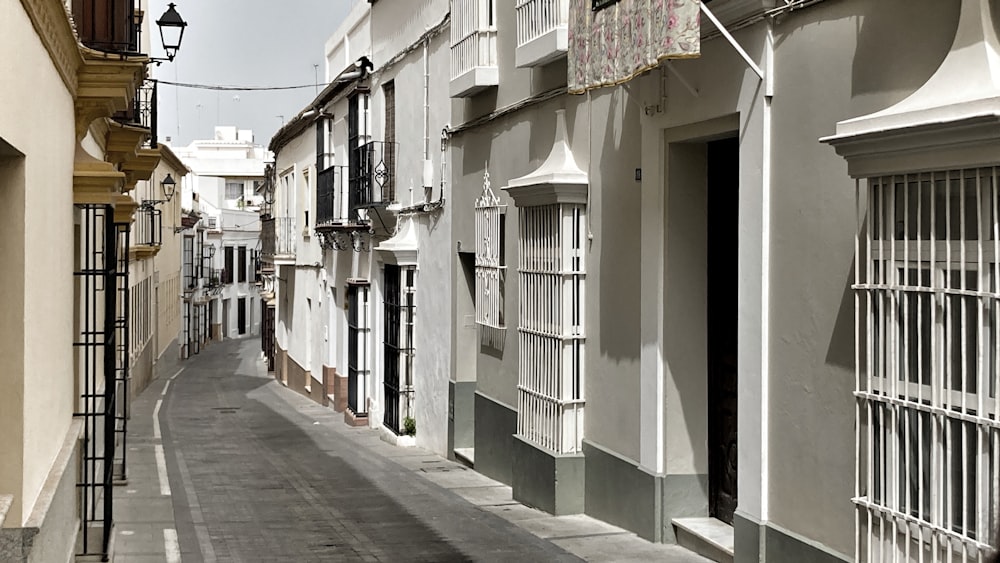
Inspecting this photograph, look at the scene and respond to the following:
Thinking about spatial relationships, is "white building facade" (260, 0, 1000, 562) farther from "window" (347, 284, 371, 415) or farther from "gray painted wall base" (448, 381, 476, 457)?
"window" (347, 284, 371, 415)

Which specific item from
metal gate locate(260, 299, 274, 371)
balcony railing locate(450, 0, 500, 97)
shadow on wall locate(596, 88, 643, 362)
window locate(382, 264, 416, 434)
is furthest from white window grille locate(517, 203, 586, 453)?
metal gate locate(260, 299, 274, 371)

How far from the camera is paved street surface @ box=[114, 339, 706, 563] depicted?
877 cm

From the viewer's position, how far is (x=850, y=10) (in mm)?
6004

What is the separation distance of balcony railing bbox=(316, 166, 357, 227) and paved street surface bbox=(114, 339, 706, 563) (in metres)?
4.29

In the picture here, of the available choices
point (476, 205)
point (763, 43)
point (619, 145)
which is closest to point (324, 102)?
point (476, 205)

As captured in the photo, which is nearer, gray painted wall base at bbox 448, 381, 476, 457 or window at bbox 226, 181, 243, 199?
gray painted wall base at bbox 448, 381, 476, 457

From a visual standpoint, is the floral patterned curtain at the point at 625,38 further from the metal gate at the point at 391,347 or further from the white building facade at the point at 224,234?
the white building facade at the point at 224,234

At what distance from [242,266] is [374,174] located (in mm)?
44112

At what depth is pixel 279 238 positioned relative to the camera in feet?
102

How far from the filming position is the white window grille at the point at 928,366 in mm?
4863

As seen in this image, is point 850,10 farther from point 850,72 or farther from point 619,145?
point 619,145

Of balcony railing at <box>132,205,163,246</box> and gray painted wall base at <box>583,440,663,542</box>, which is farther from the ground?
balcony railing at <box>132,205,163,246</box>

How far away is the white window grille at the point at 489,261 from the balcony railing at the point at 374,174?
5110 millimetres

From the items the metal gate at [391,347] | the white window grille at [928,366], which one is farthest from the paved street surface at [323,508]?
the white window grille at [928,366]
